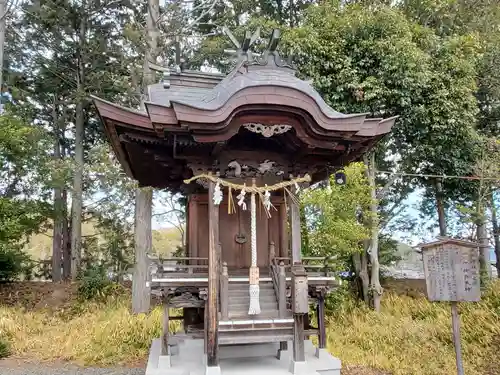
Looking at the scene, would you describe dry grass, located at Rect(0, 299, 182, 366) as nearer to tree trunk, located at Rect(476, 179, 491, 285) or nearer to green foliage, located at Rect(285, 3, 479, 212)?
green foliage, located at Rect(285, 3, 479, 212)

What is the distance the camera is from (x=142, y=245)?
36.3 ft

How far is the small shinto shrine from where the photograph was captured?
14.8ft

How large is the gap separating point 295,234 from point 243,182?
42.4 inches

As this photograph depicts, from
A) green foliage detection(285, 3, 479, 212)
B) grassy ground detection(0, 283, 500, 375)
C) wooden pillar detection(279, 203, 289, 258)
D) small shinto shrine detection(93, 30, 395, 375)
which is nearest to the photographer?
small shinto shrine detection(93, 30, 395, 375)

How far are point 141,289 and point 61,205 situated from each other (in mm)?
4705

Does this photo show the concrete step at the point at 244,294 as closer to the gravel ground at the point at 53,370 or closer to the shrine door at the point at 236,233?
the shrine door at the point at 236,233

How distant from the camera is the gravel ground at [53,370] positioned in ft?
24.8

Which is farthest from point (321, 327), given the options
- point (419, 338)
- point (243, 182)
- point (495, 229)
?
point (495, 229)

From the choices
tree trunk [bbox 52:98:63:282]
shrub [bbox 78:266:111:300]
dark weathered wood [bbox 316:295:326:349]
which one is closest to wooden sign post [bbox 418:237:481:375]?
dark weathered wood [bbox 316:295:326:349]

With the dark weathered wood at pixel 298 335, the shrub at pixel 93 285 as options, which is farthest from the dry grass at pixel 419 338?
the shrub at pixel 93 285

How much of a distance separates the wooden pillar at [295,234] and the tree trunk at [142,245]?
659cm

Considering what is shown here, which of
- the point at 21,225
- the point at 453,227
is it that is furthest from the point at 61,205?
the point at 453,227

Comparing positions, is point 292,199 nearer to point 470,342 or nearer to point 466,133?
point 470,342

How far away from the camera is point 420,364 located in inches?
288
